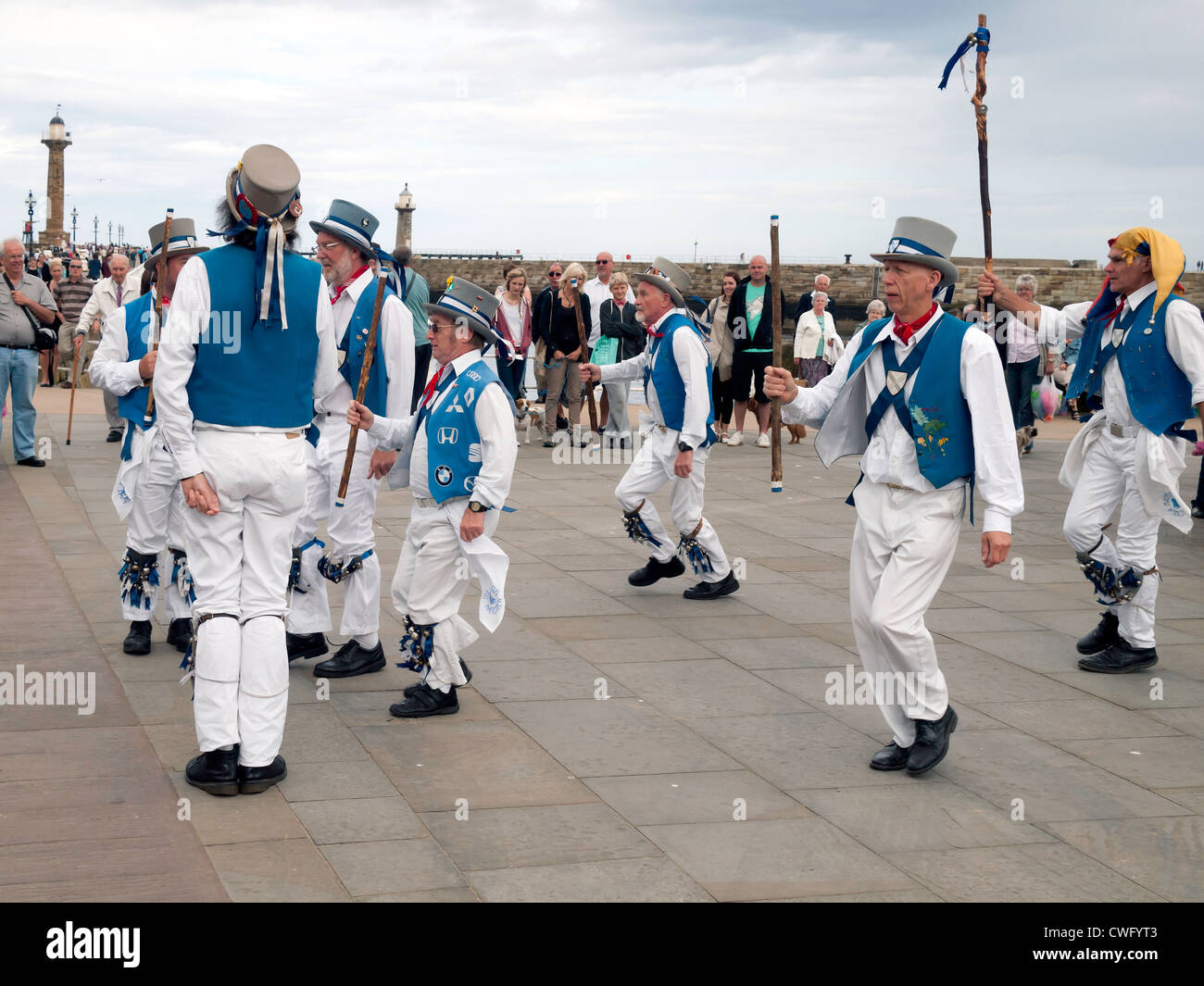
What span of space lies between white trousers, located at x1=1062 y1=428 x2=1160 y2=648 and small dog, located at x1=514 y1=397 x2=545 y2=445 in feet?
29.5

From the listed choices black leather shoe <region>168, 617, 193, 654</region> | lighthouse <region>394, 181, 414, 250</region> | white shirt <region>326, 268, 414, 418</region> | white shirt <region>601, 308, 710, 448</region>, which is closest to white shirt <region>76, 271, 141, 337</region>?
white shirt <region>601, 308, 710, 448</region>

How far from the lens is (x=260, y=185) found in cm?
467

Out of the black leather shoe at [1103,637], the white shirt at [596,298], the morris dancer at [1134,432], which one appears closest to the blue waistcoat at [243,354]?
the morris dancer at [1134,432]

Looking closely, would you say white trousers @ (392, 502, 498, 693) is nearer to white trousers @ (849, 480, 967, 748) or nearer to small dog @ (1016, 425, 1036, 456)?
white trousers @ (849, 480, 967, 748)

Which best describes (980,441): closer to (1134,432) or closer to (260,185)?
(1134,432)

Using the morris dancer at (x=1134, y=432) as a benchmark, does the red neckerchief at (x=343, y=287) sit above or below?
above

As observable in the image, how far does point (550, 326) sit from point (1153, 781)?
1043 centimetres

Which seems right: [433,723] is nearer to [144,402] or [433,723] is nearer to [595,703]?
[595,703]

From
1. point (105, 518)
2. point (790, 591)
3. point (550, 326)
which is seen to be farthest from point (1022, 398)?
point (105, 518)

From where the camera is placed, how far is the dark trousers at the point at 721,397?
1541 cm

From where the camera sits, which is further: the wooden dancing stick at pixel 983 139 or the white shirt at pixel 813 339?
the white shirt at pixel 813 339

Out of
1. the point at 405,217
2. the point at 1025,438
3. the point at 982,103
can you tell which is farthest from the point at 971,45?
the point at 405,217

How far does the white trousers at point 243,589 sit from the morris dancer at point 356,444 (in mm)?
1360

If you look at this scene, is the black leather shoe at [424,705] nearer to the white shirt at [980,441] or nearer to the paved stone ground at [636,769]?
the paved stone ground at [636,769]
